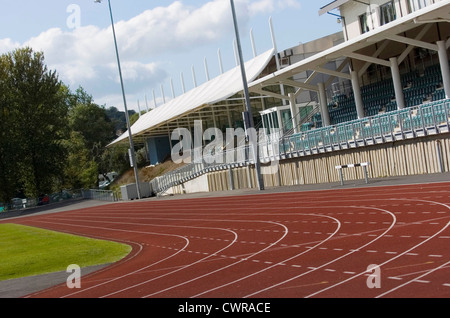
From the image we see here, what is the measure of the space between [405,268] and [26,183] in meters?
74.7

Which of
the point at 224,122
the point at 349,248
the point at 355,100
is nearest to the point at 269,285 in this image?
the point at 349,248

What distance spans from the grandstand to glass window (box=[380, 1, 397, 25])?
0.06 metres

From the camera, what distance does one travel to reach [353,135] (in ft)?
104

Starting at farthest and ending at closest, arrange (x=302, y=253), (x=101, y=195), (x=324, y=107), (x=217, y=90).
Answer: (x=101, y=195) < (x=217, y=90) < (x=324, y=107) < (x=302, y=253)

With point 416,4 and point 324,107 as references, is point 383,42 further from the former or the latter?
point 324,107

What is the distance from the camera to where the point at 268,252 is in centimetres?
1443

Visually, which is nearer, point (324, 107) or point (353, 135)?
point (353, 135)

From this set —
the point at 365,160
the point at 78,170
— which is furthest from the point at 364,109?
the point at 78,170

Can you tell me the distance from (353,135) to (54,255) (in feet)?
52.6

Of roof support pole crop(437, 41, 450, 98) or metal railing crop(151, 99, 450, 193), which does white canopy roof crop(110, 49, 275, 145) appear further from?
roof support pole crop(437, 41, 450, 98)

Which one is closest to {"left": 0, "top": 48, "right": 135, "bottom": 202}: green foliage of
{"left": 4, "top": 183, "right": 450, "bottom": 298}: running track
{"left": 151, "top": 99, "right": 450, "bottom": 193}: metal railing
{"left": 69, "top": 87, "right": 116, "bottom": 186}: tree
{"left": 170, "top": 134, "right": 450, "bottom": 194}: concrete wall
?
{"left": 69, "top": 87, "right": 116, "bottom": 186}: tree

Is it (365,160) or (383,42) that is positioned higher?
(383,42)

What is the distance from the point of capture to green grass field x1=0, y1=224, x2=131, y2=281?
1805cm
